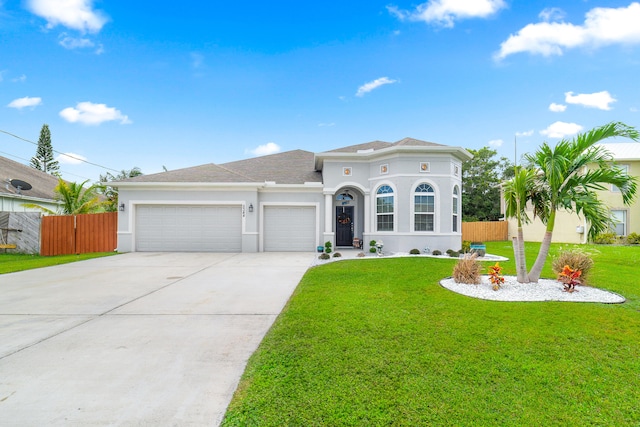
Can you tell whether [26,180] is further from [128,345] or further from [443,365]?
[443,365]

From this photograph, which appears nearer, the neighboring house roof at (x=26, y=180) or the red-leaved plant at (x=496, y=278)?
the red-leaved plant at (x=496, y=278)

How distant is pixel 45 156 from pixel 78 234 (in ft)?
96.8

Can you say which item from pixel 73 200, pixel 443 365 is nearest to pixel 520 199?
pixel 443 365

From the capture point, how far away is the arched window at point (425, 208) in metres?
12.8

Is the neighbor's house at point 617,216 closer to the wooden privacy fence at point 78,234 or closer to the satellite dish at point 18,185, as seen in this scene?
the wooden privacy fence at point 78,234

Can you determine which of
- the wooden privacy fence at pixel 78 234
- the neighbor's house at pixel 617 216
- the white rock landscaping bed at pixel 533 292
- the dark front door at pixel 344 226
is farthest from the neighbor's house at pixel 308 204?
the neighbor's house at pixel 617 216

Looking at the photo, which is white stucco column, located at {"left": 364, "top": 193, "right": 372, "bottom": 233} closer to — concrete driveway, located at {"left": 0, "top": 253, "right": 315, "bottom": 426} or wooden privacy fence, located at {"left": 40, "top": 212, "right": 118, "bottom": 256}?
concrete driveway, located at {"left": 0, "top": 253, "right": 315, "bottom": 426}

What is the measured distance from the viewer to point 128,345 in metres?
3.71

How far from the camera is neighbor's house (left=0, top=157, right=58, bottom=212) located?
1716cm

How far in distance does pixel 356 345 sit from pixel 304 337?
0.66 m

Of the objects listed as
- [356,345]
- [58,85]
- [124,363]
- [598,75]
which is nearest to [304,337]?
[356,345]

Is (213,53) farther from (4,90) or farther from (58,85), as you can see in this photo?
(4,90)

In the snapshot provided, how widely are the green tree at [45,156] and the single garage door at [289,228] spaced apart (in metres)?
34.2

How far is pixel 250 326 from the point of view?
14.3 ft
